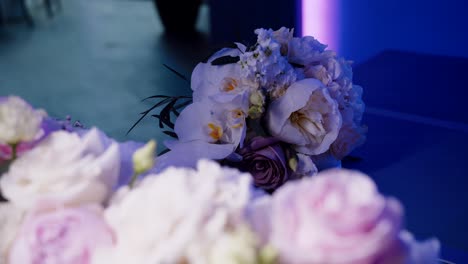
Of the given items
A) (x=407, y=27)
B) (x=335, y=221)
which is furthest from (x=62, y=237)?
(x=407, y=27)

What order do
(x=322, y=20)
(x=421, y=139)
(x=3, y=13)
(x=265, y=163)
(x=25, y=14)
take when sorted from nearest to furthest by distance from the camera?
(x=265, y=163)
(x=421, y=139)
(x=322, y=20)
(x=25, y=14)
(x=3, y=13)

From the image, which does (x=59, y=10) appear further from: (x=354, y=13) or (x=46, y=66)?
(x=354, y=13)

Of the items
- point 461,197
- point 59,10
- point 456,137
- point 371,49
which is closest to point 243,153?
point 461,197

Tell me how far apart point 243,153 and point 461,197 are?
0.64 metres

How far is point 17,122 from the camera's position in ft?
1.58

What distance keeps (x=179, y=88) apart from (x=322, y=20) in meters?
1.81

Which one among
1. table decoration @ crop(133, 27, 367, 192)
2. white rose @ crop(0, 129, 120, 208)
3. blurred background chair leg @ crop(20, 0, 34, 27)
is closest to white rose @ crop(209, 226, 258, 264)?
white rose @ crop(0, 129, 120, 208)

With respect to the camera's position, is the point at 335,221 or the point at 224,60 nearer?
the point at 335,221

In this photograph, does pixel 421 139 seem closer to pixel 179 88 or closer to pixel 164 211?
pixel 164 211

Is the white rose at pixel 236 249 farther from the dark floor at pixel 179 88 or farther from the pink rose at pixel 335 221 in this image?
the dark floor at pixel 179 88

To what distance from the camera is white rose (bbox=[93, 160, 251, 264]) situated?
392mm

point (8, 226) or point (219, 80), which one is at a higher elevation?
point (8, 226)

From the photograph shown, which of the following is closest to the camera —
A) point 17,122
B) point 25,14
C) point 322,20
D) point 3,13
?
point 17,122

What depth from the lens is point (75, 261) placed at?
0.44 metres
